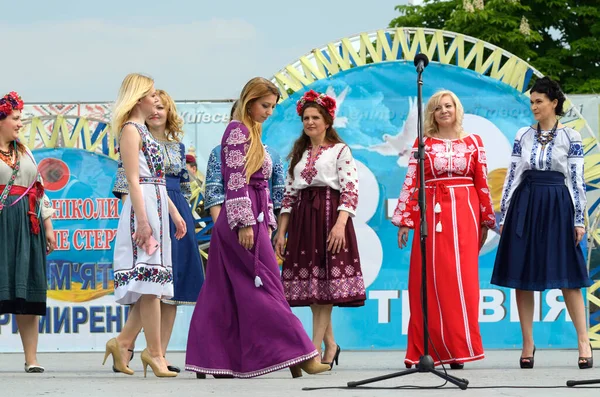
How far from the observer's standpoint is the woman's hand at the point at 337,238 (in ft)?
25.7

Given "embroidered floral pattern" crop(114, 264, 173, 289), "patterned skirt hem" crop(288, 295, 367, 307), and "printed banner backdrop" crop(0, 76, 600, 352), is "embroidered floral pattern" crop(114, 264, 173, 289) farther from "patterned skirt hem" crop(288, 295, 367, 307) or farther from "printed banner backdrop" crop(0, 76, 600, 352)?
"printed banner backdrop" crop(0, 76, 600, 352)

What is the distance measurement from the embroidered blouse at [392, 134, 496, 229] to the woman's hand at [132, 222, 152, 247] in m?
1.94

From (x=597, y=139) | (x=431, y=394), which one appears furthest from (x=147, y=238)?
(x=597, y=139)

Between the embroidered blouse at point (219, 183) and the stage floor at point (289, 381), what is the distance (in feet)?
3.66

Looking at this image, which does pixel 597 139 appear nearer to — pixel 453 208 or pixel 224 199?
pixel 453 208

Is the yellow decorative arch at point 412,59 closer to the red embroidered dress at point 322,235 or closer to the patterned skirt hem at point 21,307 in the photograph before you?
the red embroidered dress at point 322,235

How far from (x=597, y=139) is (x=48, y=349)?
4980 mm

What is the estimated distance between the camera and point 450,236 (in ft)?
26.3

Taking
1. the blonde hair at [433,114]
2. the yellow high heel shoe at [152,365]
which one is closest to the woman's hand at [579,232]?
the blonde hair at [433,114]

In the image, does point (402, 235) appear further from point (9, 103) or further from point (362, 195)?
point (9, 103)

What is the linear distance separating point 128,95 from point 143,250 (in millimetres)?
916

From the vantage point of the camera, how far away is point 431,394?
5656 mm

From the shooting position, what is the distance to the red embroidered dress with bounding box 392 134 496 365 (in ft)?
26.1

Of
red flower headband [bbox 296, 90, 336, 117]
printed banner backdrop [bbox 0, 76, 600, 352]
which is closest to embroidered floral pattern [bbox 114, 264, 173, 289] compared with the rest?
red flower headband [bbox 296, 90, 336, 117]
